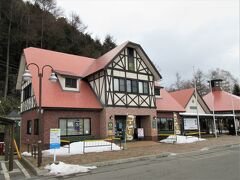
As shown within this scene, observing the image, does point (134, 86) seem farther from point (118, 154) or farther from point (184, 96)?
Result: point (184, 96)

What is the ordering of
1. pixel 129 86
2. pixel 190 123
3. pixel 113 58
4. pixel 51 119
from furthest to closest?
pixel 190 123, pixel 129 86, pixel 113 58, pixel 51 119

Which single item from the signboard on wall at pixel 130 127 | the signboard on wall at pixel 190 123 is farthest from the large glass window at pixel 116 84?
the signboard on wall at pixel 190 123

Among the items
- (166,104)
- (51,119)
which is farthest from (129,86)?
(51,119)

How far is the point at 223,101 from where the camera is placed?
38.8 meters

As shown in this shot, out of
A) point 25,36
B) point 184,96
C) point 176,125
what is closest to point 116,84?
point 176,125

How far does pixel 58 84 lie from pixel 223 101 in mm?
28970

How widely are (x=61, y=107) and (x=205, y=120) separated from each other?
881 inches

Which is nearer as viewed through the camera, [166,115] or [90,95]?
[90,95]

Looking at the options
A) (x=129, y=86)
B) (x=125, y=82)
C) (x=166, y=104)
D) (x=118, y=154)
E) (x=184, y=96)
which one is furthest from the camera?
(x=184, y=96)

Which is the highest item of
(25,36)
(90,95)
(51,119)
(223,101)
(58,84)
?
(25,36)

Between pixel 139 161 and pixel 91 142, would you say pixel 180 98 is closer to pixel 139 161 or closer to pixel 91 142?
pixel 91 142

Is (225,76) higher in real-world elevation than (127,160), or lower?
higher

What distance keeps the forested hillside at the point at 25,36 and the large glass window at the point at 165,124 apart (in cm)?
1951

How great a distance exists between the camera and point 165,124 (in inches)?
1048
